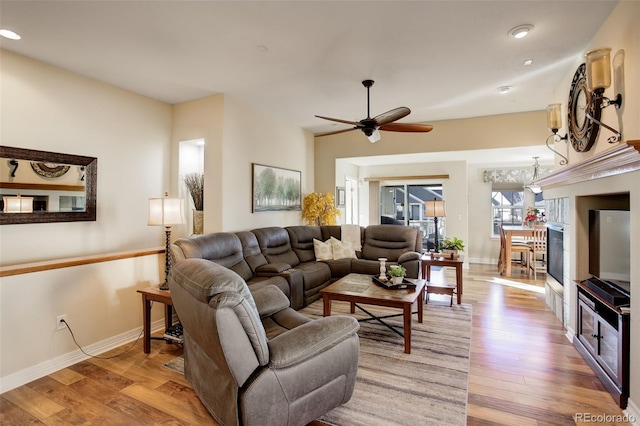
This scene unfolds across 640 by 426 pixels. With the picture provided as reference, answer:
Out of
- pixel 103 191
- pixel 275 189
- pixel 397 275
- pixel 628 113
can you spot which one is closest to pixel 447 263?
pixel 397 275

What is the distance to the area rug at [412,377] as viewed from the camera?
2.06m

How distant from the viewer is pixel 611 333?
7.57 feet

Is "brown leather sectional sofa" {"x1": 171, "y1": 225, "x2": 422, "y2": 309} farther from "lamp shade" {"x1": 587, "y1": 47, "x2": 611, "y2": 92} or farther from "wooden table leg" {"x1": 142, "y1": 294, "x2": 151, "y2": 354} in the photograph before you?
"lamp shade" {"x1": 587, "y1": 47, "x2": 611, "y2": 92}

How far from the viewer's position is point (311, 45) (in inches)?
113

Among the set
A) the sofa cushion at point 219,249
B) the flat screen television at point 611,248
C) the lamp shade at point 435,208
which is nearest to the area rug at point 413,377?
the flat screen television at point 611,248

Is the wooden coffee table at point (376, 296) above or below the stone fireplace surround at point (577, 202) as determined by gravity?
below

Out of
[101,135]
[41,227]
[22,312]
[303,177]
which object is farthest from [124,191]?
[303,177]

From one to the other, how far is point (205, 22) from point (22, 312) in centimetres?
279

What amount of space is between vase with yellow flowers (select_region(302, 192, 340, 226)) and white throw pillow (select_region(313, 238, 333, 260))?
2.63 feet

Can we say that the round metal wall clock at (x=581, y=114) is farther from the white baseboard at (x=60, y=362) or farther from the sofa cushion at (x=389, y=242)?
the white baseboard at (x=60, y=362)

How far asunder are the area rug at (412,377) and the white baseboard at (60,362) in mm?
863

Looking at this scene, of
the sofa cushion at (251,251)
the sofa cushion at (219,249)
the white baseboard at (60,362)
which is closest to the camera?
the white baseboard at (60,362)

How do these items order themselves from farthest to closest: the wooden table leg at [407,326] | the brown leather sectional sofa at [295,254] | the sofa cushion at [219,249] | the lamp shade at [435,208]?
the lamp shade at [435,208] → the brown leather sectional sofa at [295,254] → the sofa cushion at [219,249] → the wooden table leg at [407,326]

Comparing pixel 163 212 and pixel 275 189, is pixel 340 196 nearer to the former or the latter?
pixel 275 189
